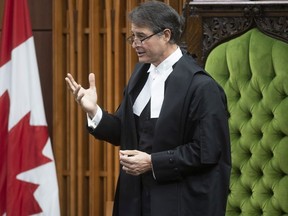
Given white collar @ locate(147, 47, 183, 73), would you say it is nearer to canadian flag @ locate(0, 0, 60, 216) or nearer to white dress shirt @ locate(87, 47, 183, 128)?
white dress shirt @ locate(87, 47, 183, 128)

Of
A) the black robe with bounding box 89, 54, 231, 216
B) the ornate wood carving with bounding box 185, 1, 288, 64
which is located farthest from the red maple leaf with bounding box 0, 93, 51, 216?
the black robe with bounding box 89, 54, 231, 216

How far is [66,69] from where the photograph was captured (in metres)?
5.02

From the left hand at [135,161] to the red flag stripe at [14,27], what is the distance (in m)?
1.86

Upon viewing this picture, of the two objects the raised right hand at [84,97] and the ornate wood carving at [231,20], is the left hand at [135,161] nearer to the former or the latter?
the raised right hand at [84,97]

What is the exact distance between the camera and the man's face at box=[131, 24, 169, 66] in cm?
317

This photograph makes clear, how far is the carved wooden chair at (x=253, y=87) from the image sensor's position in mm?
3811

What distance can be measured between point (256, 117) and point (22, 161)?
1.48 m

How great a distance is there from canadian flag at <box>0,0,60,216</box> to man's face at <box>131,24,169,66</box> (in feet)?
5.33

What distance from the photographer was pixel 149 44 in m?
3.17

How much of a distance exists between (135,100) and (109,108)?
1619 mm

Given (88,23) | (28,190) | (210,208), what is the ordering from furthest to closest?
(88,23)
(28,190)
(210,208)

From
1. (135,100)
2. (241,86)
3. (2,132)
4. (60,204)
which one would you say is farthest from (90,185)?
(135,100)

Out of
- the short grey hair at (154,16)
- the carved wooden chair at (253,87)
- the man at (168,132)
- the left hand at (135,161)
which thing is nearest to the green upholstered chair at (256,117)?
the carved wooden chair at (253,87)

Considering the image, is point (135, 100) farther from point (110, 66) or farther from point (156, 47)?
point (110, 66)
